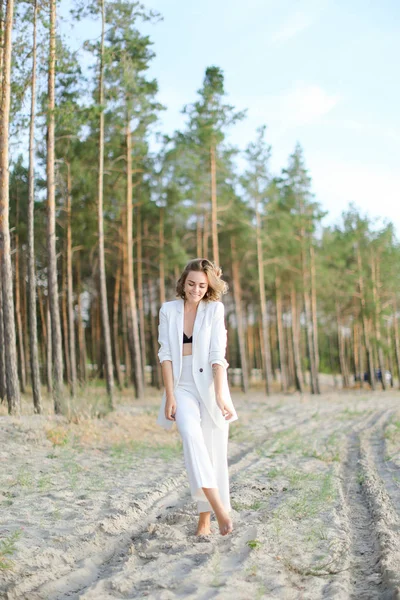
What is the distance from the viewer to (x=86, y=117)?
17.7 m

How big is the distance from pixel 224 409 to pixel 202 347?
1.77 feet

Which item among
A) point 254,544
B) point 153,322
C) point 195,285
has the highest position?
point 153,322

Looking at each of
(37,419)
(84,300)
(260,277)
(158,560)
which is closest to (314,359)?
(260,277)

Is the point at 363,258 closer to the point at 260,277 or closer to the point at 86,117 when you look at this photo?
the point at 260,277

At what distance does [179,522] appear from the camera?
5.94 meters

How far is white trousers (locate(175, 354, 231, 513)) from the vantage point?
4.93 metres

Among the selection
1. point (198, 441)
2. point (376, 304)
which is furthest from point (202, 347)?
point (376, 304)

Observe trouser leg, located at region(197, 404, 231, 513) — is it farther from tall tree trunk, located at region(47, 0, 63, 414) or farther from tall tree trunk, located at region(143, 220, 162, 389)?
tall tree trunk, located at region(143, 220, 162, 389)

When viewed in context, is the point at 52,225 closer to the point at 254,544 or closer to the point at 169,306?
the point at 169,306

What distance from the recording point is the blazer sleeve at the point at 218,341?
5.15 m

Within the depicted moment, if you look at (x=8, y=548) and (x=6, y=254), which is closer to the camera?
(x=8, y=548)

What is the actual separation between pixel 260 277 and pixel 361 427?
716 inches

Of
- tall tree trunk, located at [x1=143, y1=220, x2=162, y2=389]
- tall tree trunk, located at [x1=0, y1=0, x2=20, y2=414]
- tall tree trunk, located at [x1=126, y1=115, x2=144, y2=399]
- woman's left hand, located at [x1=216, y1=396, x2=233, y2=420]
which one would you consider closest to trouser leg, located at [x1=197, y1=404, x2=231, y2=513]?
woman's left hand, located at [x1=216, y1=396, x2=233, y2=420]

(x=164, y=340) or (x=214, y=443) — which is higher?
(x=164, y=340)
